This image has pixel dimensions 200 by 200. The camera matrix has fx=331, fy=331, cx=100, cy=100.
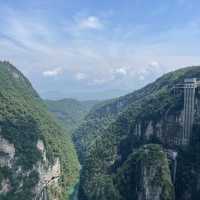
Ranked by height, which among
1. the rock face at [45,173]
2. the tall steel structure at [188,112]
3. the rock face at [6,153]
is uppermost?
the tall steel structure at [188,112]

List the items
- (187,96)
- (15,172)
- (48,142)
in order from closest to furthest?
(187,96) < (15,172) < (48,142)

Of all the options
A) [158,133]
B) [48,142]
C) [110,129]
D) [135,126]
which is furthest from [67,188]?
[158,133]

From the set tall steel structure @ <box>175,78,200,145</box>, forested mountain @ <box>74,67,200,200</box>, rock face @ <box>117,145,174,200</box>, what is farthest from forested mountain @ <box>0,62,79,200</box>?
tall steel structure @ <box>175,78,200,145</box>

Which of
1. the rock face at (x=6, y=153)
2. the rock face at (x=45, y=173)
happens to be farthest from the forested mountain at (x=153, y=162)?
the rock face at (x=6, y=153)

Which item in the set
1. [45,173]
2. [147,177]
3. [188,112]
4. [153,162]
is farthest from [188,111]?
[45,173]

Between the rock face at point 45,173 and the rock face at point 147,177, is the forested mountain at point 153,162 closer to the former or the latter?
the rock face at point 147,177

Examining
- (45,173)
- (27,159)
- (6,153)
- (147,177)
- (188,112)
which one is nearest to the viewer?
(147,177)

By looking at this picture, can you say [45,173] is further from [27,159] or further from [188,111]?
[188,111]

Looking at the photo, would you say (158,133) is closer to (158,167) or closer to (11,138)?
(158,167)

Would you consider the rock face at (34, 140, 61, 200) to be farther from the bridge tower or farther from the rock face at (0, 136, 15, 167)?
the bridge tower
